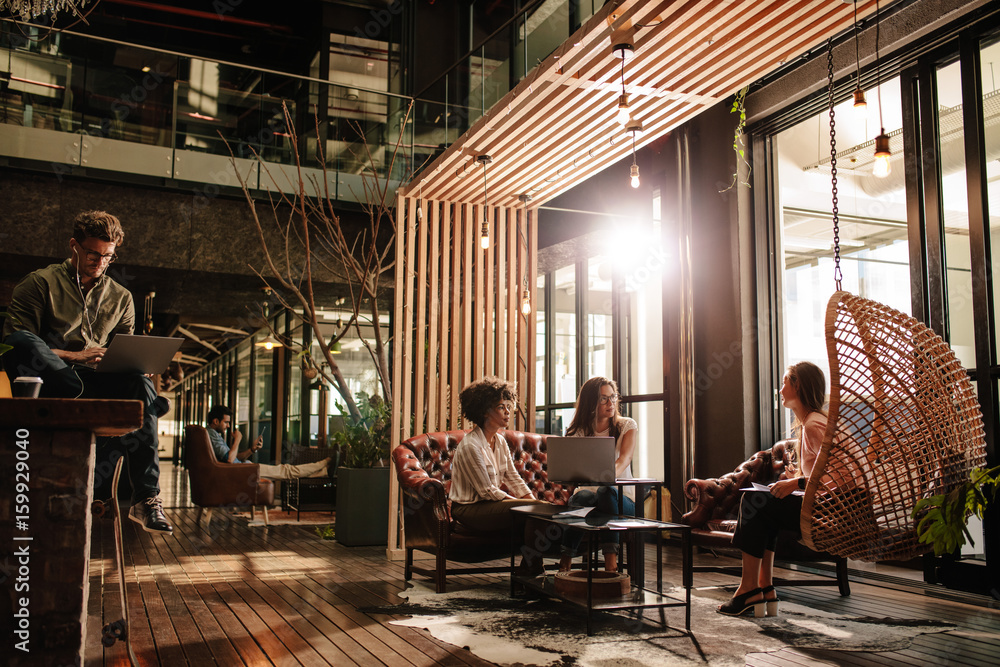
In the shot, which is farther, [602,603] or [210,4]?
[210,4]

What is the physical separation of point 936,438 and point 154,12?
13.9 metres

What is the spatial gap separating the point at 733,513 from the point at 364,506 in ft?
Answer: 10.5

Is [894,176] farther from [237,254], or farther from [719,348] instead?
[237,254]

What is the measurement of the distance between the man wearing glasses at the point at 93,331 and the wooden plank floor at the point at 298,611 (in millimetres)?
843

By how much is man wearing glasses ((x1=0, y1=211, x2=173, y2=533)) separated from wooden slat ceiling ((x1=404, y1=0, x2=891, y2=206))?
256 cm

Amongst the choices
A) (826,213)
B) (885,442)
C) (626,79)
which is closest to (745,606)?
(885,442)

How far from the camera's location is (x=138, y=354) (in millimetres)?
2633

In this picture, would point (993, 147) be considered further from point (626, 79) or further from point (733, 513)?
point (733, 513)

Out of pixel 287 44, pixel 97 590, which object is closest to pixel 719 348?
pixel 97 590

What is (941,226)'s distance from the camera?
4727 millimetres

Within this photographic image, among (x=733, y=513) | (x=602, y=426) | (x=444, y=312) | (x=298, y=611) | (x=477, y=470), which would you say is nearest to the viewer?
(x=298, y=611)

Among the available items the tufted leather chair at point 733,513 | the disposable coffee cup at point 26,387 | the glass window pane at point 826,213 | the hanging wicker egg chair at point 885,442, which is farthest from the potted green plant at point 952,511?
the disposable coffee cup at point 26,387

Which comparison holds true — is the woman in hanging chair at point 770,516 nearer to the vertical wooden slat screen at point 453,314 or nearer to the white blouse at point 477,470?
the white blouse at point 477,470

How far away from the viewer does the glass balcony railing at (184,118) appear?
743 centimetres
